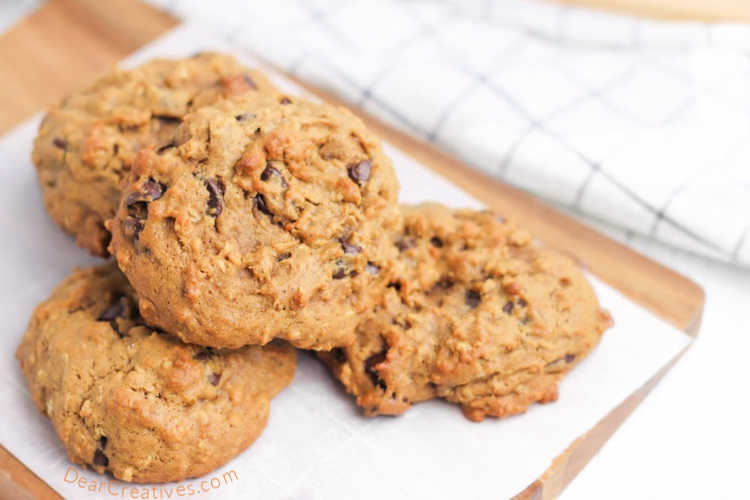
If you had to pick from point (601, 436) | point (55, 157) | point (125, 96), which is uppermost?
point (125, 96)

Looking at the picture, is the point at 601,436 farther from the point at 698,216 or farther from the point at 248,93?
the point at 248,93

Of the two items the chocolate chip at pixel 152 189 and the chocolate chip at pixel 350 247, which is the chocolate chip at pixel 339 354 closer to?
the chocolate chip at pixel 350 247

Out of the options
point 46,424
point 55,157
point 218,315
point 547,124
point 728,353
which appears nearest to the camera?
point 218,315

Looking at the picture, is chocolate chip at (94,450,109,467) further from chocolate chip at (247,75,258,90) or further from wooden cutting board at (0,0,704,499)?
chocolate chip at (247,75,258,90)

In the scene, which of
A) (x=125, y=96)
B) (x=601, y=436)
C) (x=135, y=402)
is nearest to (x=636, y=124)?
(x=601, y=436)

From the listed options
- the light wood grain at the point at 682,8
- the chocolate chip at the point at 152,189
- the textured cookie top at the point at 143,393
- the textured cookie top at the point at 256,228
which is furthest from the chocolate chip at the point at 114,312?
the light wood grain at the point at 682,8

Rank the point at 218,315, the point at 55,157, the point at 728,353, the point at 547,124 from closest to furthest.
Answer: the point at 218,315 < the point at 55,157 < the point at 728,353 < the point at 547,124

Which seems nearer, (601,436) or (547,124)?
(601,436)
